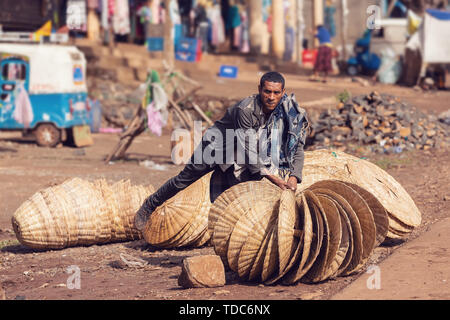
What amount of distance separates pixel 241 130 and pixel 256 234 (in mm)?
804

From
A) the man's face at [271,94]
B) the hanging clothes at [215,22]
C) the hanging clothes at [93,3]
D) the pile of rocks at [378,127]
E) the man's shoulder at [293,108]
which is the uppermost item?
the hanging clothes at [93,3]

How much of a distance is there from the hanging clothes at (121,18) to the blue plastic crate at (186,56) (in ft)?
5.15

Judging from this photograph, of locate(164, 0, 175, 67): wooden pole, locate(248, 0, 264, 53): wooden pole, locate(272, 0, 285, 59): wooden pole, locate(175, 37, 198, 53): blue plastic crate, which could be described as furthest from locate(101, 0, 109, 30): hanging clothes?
locate(272, 0, 285, 59): wooden pole

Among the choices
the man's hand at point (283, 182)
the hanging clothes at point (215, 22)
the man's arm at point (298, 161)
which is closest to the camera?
the man's hand at point (283, 182)

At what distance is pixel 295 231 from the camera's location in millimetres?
5312

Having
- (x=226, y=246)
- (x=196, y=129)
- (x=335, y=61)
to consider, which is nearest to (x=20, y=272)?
(x=226, y=246)

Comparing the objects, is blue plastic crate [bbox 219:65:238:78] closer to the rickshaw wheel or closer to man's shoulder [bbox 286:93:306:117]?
the rickshaw wheel

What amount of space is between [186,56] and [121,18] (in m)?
1.99

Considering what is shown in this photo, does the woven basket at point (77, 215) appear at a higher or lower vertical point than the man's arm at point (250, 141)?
lower

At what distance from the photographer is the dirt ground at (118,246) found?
5268 millimetres

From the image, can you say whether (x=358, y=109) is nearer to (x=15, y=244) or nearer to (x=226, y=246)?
(x=15, y=244)

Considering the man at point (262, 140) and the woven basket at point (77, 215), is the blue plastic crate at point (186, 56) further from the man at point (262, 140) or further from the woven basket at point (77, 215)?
the man at point (262, 140)

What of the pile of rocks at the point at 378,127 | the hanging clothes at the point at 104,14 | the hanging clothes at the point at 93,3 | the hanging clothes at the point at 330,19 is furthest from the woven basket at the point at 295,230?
the hanging clothes at the point at 330,19

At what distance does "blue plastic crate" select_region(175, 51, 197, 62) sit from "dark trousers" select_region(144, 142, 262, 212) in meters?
14.2
